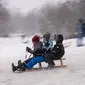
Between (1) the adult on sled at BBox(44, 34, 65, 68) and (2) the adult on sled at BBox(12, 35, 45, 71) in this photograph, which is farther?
(1) the adult on sled at BBox(44, 34, 65, 68)

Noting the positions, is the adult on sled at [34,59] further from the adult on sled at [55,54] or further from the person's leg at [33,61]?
the adult on sled at [55,54]

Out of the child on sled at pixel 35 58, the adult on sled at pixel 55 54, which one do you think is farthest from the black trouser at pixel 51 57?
the child on sled at pixel 35 58

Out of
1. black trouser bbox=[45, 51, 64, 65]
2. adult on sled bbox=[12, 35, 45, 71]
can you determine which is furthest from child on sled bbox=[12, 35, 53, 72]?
black trouser bbox=[45, 51, 64, 65]

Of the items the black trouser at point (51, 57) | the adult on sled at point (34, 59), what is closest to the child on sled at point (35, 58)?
the adult on sled at point (34, 59)

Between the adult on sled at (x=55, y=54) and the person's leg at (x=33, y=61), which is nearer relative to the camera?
the person's leg at (x=33, y=61)

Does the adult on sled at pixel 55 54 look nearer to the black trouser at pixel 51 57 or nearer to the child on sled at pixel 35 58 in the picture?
the black trouser at pixel 51 57

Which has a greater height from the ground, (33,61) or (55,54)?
(55,54)

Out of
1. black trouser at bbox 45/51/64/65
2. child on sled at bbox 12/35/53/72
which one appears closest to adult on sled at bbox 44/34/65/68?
black trouser at bbox 45/51/64/65

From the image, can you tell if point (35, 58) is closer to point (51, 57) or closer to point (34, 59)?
point (34, 59)

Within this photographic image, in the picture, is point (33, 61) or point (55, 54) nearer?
point (33, 61)

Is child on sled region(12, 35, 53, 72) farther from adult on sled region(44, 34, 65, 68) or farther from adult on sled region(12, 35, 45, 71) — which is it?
adult on sled region(44, 34, 65, 68)

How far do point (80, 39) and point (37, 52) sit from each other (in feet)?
34.9

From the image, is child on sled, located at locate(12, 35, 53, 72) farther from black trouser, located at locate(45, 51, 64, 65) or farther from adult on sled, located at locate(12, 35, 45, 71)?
black trouser, located at locate(45, 51, 64, 65)

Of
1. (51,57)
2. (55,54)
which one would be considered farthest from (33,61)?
(55,54)
